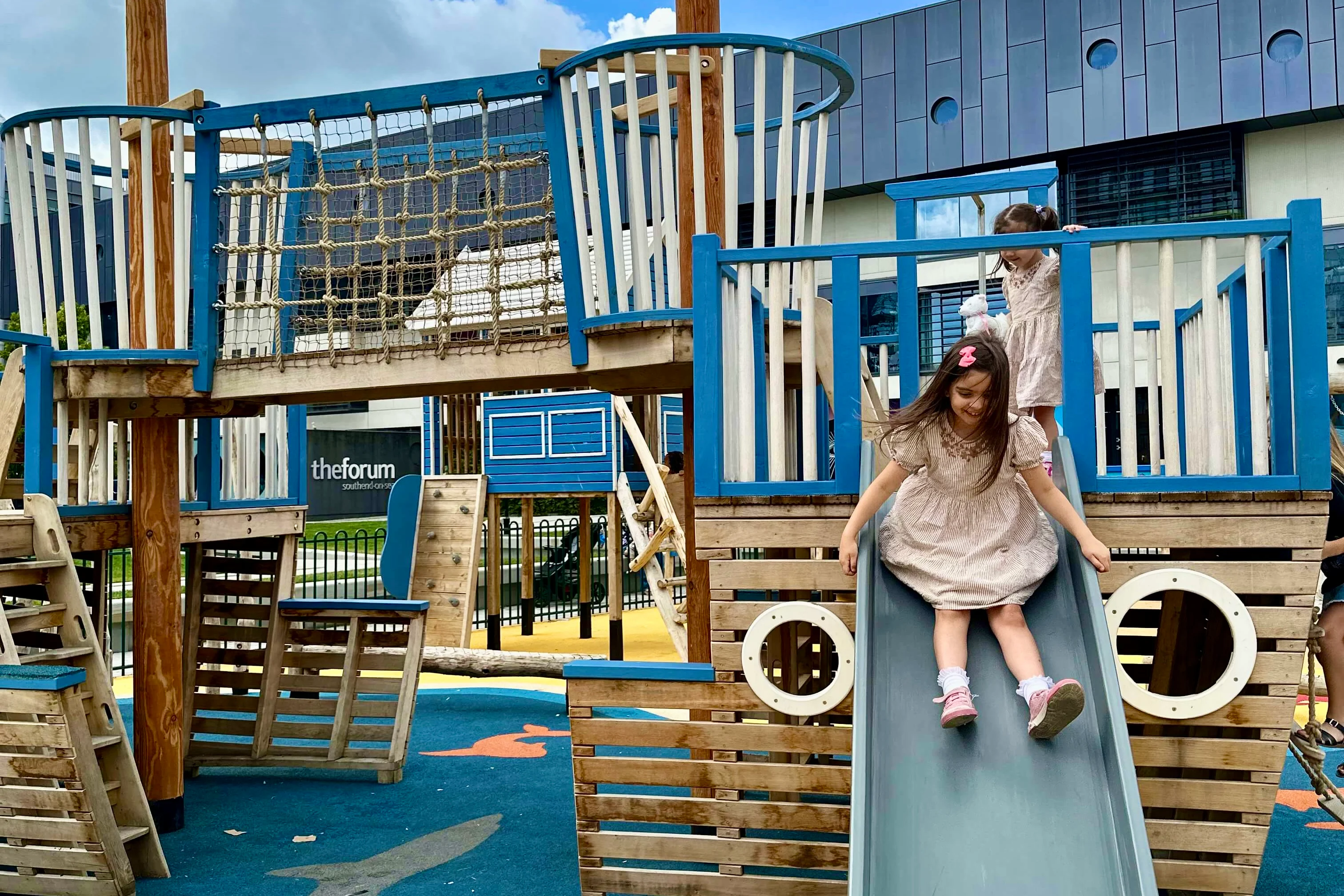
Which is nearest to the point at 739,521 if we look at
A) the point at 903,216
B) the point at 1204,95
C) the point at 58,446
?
the point at 903,216

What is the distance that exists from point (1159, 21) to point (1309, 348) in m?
16.0

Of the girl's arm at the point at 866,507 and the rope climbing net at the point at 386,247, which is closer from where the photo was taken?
the girl's arm at the point at 866,507

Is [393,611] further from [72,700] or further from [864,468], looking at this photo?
[864,468]

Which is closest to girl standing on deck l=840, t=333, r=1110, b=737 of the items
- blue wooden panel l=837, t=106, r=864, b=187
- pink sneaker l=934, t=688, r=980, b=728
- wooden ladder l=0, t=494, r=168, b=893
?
pink sneaker l=934, t=688, r=980, b=728

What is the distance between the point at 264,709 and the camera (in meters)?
7.85

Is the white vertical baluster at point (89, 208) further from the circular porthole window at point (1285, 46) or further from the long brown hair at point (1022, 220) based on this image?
the circular porthole window at point (1285, 46)

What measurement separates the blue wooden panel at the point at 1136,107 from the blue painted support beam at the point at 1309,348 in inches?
606

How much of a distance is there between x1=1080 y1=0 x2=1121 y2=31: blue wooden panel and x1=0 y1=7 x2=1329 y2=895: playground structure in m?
12.5

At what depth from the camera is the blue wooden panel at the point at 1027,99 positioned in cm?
1867

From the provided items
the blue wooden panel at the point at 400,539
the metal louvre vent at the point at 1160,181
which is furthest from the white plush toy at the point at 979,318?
the metal louvre vent at the point at 1160,181

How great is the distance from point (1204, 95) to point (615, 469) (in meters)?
10.6

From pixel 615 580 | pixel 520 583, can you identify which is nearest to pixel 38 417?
pixel 615 580

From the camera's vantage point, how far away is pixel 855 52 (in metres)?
20.2

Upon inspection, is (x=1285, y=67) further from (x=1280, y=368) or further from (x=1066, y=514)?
(x=1066, y=514)
